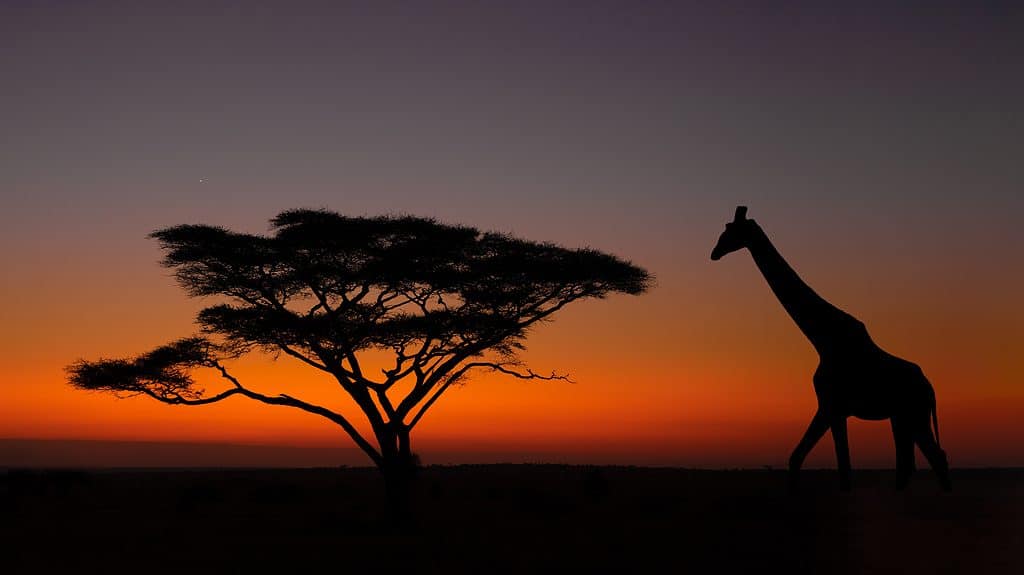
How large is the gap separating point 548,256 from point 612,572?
13539 millimetres

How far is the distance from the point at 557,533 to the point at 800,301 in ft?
23.3

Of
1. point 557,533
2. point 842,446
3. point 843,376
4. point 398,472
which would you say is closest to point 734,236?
point 843,376

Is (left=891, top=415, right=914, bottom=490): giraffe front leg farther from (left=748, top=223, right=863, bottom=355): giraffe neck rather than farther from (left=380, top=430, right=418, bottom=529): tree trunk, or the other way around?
(left=380, top=430, right=418, bottom=529): tree trunk

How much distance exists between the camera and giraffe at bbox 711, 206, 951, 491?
73.2 ft

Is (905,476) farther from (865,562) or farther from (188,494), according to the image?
(188,494)

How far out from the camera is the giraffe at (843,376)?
22312 millimetres

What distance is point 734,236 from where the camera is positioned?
23.6 metres

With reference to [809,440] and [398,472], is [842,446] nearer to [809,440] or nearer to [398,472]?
[809,440]

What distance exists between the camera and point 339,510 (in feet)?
105

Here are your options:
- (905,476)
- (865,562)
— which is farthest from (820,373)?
(865,562)

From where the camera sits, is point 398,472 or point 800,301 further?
point 398,472

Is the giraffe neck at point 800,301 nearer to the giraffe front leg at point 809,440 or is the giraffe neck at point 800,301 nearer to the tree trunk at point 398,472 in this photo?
the giraffe front leg at point 809,440

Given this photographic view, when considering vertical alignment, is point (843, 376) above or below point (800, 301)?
below

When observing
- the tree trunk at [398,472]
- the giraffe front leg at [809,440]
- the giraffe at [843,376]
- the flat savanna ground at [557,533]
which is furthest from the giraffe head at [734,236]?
the tree trunk at [398,472]
